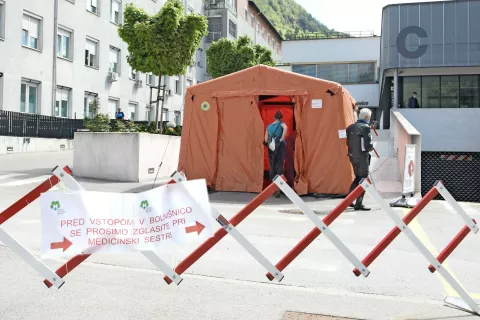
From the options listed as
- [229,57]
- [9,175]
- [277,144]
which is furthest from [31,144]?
[277,144]

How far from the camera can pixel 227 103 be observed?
12.8m

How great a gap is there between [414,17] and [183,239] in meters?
27.7

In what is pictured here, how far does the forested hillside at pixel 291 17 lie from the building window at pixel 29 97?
117552mm

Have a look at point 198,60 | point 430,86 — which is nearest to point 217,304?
point 430,86

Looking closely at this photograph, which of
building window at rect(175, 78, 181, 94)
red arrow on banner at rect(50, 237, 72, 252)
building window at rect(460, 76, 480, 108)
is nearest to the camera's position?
red arrow on banner at rect(50, 237, 72, 252)

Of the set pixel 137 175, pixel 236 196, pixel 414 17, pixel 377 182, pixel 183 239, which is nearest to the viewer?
pixel 183 239

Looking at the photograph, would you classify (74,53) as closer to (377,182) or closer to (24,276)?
(377,182)

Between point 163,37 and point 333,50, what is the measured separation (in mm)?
27835

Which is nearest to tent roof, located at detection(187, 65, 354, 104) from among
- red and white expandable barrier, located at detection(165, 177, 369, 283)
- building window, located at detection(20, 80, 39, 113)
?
red and white expandable barrier, located at detection(165, 177, 369, 283)

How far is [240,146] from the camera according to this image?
1274cm

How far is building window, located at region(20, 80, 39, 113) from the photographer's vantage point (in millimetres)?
26688

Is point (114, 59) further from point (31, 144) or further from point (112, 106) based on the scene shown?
point (31, 144)

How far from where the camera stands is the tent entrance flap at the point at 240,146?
495 inches

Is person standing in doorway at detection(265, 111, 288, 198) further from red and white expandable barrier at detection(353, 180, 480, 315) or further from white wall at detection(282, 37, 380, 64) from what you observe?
white wall at detection(282, 37, 380, 64)
